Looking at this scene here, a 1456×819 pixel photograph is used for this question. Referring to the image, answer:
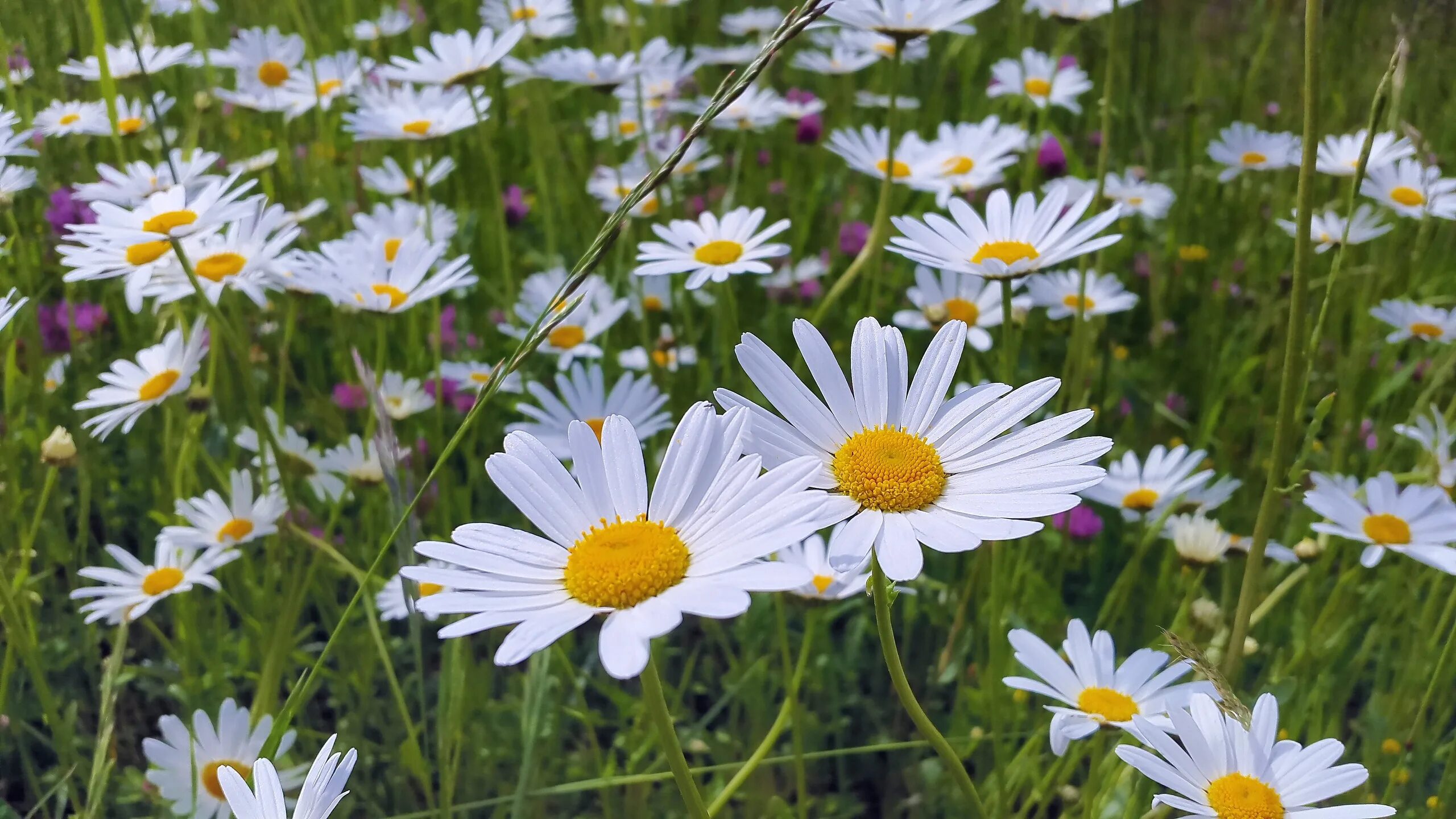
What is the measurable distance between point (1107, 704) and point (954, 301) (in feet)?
3.12

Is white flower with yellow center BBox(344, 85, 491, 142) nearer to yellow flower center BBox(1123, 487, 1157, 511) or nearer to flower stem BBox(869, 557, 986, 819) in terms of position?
yellow flower center BBox(1123, 487, 1157, 511)

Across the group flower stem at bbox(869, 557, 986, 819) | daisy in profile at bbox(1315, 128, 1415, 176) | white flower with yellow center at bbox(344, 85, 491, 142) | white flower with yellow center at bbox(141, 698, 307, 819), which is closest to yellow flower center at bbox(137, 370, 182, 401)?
white flower with yellow center at bbox(141, 698, 307, 819)

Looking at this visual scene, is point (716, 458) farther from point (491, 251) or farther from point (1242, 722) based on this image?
point (491, 251)

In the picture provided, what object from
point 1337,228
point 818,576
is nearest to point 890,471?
point 818,576

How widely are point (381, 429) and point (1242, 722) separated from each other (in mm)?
644

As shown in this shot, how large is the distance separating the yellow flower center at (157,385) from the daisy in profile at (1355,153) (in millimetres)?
1702

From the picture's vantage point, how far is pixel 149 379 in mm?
1378

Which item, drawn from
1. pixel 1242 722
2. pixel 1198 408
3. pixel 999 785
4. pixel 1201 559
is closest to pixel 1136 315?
pixel 1198 408

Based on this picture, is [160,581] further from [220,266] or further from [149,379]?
[220,266]

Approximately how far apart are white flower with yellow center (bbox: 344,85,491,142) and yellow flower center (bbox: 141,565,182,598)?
2.58 ft

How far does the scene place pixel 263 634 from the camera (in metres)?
1.25

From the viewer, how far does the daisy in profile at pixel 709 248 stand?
4.21 ft

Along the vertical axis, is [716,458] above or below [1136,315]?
above

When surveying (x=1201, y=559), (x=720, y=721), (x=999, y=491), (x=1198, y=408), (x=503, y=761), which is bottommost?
(x=720, y=721)
